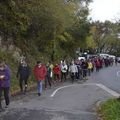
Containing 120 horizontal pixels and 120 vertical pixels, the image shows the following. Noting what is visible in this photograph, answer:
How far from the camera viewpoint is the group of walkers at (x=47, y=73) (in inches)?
703

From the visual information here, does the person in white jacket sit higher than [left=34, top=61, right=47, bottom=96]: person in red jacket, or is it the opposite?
[left=34, top=61, right=47, bottom=96]: person in red jacket

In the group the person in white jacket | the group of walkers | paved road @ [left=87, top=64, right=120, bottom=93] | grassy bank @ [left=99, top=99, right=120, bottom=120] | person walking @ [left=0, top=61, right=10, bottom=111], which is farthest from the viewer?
the person in white jacket

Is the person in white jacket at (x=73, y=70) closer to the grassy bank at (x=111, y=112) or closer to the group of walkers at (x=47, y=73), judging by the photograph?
the group of walkers at (x=47, y=73)

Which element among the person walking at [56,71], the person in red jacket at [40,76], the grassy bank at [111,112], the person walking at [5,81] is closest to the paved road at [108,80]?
the person walking at [56,71]

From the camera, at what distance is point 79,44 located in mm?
62438

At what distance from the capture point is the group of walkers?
1786 centimetres

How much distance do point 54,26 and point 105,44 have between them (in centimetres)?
9536

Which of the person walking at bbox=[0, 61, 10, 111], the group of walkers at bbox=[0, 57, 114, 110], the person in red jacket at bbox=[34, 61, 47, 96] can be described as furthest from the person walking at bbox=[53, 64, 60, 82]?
the person walking at bbox=[0, 61, 10, 111]

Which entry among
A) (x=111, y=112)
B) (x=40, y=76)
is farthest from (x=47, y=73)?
(x=111, y=112)

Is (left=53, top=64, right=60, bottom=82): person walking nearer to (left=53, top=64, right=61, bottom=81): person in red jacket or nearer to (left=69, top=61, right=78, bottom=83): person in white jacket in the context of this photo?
(left=53, top=64, right=61, bottom=81): person in red jacket

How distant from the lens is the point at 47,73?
31.3m

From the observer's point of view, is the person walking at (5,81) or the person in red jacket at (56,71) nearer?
the person walking at (5,81)

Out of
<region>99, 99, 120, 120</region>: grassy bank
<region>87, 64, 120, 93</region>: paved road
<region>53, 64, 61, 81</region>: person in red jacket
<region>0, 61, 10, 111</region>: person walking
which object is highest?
<region>0, 61, 10, 111</region>: person walking

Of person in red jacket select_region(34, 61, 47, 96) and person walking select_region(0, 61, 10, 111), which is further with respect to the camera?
person in red jacket select_region(34, 61, 47, 96)
